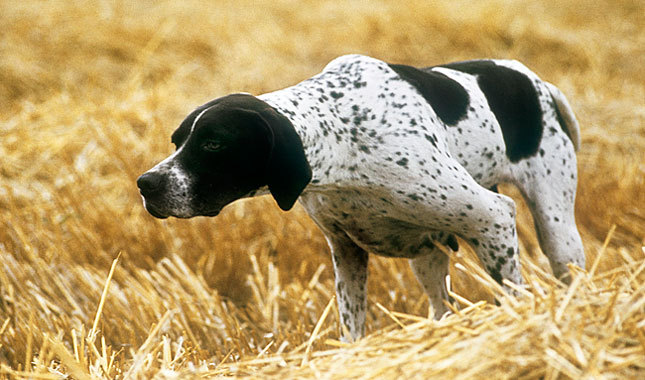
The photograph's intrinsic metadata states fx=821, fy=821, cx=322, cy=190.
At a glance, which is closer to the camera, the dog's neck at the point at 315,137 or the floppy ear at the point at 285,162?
the floppy ear at the point at 285,162

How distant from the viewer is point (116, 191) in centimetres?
527

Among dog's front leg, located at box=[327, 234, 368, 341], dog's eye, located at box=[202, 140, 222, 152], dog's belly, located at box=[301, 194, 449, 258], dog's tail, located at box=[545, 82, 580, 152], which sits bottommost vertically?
dog's front leg, located at box=[327, 234, 368, 341]

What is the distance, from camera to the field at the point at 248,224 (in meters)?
2.09

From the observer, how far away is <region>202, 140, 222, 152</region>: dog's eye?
7.82 ft

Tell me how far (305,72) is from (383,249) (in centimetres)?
495

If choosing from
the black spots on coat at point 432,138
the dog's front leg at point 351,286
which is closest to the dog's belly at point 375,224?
the dog's front leg at point 351,286

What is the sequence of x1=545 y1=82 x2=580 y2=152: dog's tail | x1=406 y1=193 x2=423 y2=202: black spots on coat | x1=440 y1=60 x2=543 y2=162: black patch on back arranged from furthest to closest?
x1=545 y1=82 x2=580 y2=152: dog's tail → x1=440 y1=60 x2=543 y2=162: black patch on back → x1=406 y1=193 x2=423 y2=202: black spots on coat

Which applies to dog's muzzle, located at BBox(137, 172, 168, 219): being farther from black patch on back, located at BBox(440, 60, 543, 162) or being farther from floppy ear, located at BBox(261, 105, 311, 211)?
black patch on back, located at BBox(440, 60, 543, 162)

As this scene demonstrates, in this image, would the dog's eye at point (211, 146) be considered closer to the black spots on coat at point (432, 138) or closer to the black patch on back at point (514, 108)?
the black spots on coat at point (432, 138)

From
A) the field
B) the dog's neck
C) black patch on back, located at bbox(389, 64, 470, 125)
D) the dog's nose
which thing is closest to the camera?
the field

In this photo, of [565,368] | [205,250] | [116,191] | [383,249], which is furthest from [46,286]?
[565,368]

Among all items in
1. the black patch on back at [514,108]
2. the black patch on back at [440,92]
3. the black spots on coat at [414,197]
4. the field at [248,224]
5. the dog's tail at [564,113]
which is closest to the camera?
the field at [248,224]

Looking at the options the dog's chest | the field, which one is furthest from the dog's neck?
the field

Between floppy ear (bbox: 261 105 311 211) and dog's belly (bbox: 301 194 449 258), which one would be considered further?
dog's belly (bbox: 301 194 449 258)
